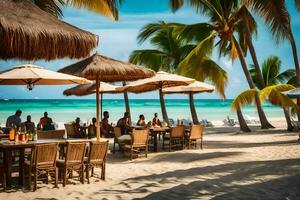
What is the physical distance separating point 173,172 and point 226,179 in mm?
1262

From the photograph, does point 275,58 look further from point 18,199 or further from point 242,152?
point 18,199

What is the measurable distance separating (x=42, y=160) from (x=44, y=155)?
0.27 ft

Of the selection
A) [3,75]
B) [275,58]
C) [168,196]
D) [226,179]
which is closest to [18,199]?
[168,196]

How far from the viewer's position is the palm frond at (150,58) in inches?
957

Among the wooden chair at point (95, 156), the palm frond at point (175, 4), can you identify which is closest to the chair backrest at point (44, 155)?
the wooden chair at point (95, 156)

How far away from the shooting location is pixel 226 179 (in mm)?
7156

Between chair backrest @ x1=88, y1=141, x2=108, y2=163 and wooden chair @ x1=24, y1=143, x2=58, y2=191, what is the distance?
2.39ft

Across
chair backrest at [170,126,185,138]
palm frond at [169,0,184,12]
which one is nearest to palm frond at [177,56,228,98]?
palm frond at [169,0,184,12]

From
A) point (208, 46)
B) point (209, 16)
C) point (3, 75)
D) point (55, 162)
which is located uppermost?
point (209, 16)

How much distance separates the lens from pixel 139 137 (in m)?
9.92

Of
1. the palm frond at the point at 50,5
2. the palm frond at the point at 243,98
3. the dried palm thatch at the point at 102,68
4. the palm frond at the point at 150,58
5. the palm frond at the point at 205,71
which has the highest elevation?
the palm frond at the point at 150,58

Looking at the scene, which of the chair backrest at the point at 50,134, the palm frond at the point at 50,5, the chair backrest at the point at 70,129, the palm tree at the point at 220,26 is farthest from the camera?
the palm tree at the point at 220,26

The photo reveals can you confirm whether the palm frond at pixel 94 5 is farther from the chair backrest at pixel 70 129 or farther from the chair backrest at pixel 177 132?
the chair backrest at pixel 70 129

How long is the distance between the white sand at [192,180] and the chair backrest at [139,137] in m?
0.41
